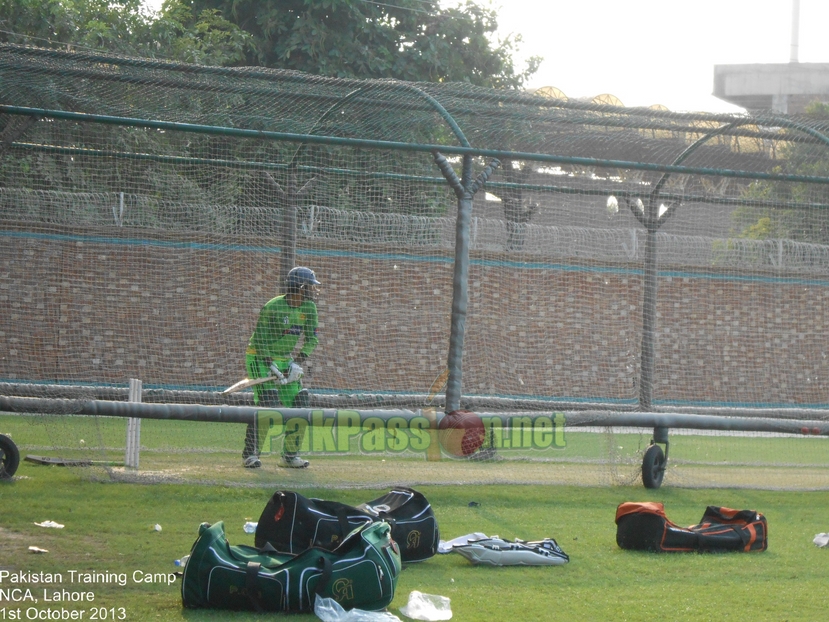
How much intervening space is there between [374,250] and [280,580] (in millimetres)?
5648

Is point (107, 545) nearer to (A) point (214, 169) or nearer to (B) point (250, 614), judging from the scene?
(B) point (250, 614)

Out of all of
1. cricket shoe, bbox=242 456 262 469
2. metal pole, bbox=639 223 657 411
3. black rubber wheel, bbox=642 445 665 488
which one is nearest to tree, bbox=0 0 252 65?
cricket shoe, bbox=242 456 262 469

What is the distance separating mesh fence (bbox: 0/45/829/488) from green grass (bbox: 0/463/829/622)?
566 mm

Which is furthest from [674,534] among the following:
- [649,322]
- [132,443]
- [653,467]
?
[132,443]

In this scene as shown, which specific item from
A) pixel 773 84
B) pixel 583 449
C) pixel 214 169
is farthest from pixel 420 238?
pixel 773 84

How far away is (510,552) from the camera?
184 inches

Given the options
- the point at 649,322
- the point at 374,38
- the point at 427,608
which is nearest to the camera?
the point at 427,608

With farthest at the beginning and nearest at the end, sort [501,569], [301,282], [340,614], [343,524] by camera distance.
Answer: [301,282], [501,569], [343,524], [340,614]

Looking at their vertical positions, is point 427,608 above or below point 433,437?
below

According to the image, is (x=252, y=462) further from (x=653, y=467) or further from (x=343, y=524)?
(x=653, y=467)

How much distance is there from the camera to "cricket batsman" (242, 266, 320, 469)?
7027 mm

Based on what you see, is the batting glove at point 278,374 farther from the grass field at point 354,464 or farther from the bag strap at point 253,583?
the bag strap at point 253,583

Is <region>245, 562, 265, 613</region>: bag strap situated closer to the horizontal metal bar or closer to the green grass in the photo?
the green grass

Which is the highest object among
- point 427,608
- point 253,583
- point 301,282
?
point 301,282
